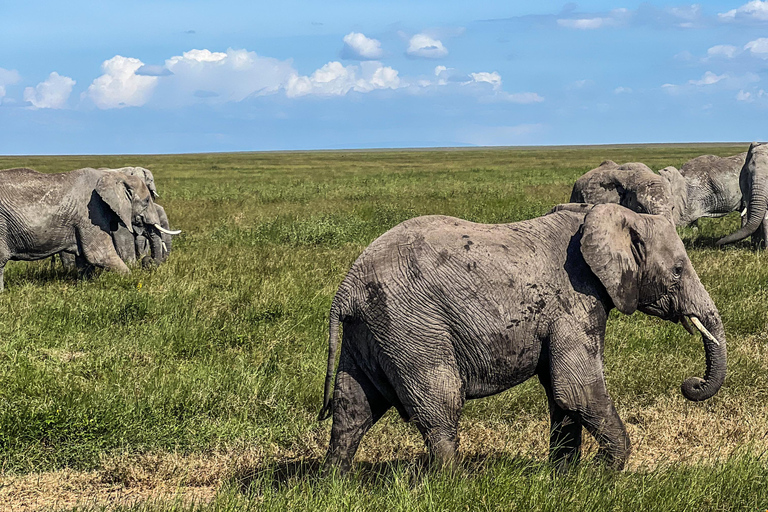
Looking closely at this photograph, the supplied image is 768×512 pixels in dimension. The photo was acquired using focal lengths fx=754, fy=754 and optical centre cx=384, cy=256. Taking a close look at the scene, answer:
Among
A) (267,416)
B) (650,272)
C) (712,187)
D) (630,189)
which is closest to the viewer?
(650,272)

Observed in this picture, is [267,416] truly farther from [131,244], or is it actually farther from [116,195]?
[131,244]

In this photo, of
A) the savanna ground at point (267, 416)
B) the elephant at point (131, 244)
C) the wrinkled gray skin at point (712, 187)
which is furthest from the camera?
the wrinkled gray skin at point (712, 187)

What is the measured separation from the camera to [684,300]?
13.2 feet

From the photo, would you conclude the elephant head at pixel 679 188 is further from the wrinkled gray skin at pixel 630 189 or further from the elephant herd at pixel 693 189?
the wrinkled gray skin at pixel 630 189

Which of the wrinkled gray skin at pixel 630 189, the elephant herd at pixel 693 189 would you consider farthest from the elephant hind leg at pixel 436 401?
the wrinkled gray skin at pixel 630 189

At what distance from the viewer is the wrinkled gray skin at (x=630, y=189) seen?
10430mm

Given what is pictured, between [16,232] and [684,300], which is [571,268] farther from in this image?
[16,232]

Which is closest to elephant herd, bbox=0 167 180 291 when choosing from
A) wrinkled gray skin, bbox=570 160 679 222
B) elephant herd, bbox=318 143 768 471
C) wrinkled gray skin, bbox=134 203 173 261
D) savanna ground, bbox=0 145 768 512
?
savanna ground, bbox=0 145 768 512

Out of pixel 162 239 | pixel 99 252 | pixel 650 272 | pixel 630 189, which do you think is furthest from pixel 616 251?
pixel 162 239

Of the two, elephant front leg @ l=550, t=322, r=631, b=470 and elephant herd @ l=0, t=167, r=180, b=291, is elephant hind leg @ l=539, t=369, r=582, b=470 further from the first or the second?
elephant herd @ l=0, t=167, r=180, b=291

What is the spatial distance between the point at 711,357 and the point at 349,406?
77.8 inches

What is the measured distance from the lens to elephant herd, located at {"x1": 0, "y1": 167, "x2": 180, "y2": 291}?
32.6 feet

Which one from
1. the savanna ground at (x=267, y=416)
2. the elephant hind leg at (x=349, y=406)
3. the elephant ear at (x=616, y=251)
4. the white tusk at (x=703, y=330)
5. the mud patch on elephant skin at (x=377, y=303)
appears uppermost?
the elephant ear at (x=616, y=251)

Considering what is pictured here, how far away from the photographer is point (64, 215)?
10141mm
